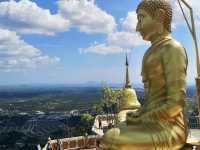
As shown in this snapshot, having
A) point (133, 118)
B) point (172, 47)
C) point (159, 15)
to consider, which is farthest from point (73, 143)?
point (172, 47)

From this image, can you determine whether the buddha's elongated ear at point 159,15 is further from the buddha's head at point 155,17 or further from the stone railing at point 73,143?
the stone railing at point 73,143

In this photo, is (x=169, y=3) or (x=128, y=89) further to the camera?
(x=128, y=89)

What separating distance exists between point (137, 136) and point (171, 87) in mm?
659

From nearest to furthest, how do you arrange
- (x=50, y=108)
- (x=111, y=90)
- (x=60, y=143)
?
(x=60, y=143) → (x=111, y=90) → (x=50, y=108)

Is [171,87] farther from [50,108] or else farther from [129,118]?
[50,108]

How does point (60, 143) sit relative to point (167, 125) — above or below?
below

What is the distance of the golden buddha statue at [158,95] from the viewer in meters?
5.42

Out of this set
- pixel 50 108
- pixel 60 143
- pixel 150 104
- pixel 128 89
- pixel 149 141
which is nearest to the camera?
pixel 149 141

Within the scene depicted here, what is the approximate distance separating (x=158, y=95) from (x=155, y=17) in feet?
3.00

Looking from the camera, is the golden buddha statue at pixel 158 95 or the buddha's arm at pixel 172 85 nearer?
the golden buddha statue at pixel 158 95

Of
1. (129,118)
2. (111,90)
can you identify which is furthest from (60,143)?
(129,118)

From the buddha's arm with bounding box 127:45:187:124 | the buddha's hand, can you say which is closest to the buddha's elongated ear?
the buddha's arm with bounding box 127:45:187:124

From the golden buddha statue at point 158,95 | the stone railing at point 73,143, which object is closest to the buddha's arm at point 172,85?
the golden buddha statue at point 158,95

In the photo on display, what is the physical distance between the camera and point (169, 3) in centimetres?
602
